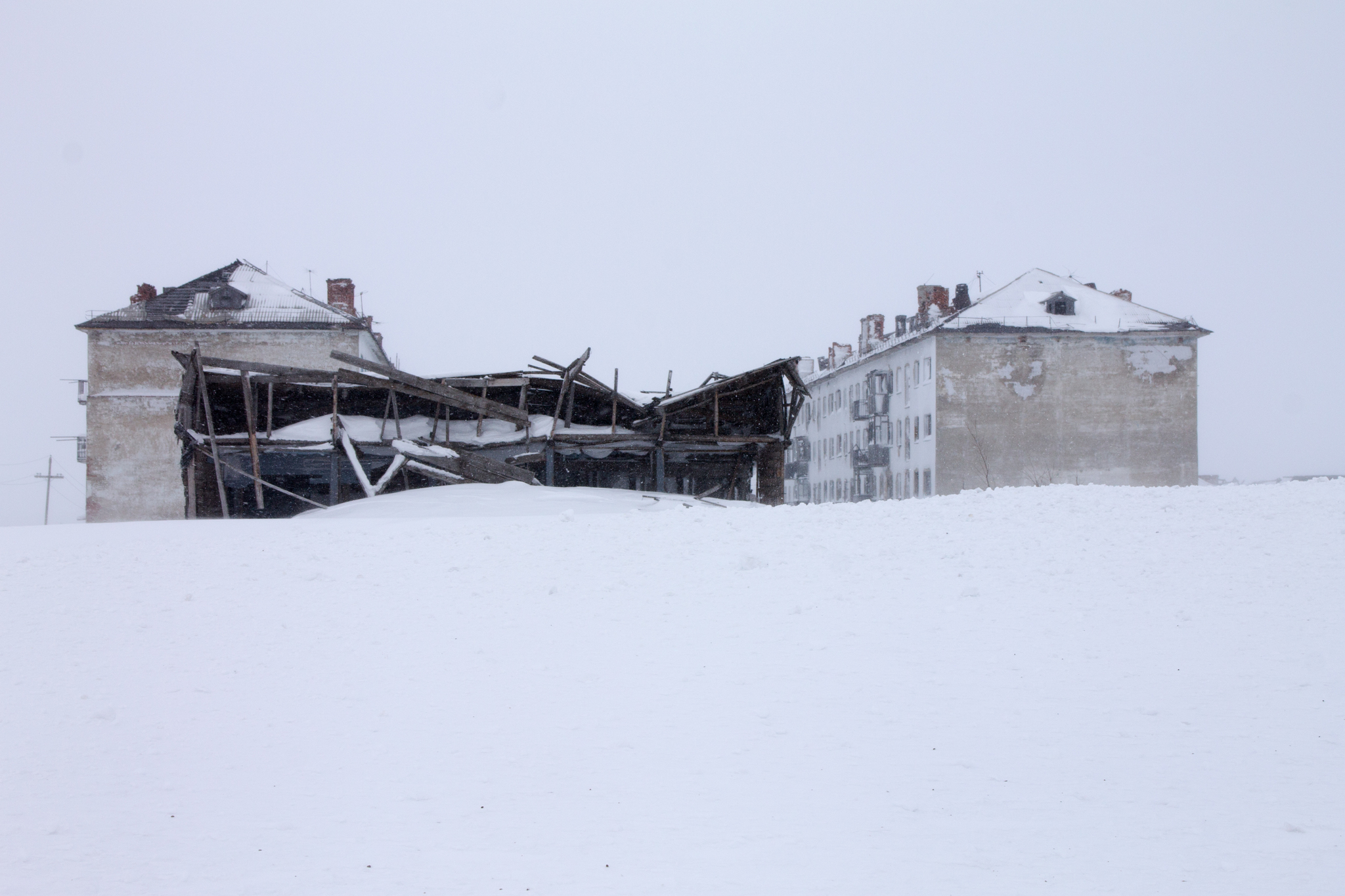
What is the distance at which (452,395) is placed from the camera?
2319 centimetres

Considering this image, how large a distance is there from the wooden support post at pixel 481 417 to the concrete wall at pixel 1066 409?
2526 cm

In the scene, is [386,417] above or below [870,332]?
below

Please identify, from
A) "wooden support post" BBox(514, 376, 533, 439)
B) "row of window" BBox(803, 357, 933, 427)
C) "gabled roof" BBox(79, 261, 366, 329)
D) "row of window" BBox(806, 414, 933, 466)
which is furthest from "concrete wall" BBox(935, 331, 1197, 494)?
"gabled roof" BBox(79, 261, 366, 329)

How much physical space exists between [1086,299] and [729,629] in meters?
43.9

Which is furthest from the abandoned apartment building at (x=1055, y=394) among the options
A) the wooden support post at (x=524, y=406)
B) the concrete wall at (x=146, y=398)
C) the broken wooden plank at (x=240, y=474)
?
the broken wooden plank at (x=240, y=474)

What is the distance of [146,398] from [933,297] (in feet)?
115

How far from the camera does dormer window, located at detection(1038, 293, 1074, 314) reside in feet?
149

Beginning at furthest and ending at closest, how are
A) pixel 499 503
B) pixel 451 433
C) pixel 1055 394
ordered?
pixel 1055 394 < pixel 451 433 < pixel 499 503

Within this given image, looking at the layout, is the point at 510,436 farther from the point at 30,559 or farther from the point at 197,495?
the point at 30,559

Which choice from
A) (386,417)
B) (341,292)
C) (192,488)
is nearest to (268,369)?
(386,417)

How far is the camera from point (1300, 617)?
789 centimetres

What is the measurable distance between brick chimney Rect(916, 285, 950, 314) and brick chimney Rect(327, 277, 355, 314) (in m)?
27.0

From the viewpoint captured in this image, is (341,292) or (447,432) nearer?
(447,432)

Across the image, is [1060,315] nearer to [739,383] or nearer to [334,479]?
[739,383]
